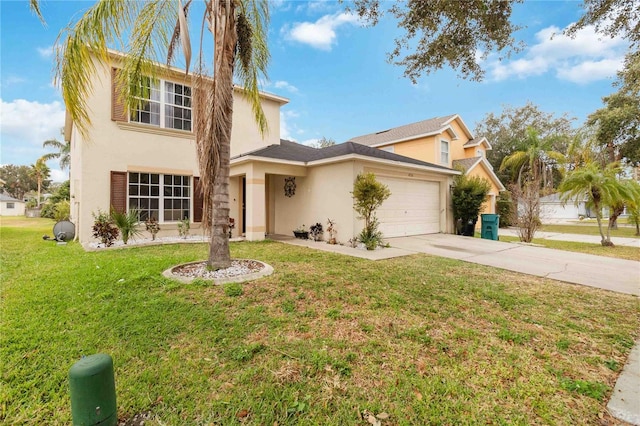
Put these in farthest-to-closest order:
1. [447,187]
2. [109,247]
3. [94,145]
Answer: [447,187] < [94,145] < [109,247]

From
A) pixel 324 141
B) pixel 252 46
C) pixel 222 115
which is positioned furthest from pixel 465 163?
pixel 324 141

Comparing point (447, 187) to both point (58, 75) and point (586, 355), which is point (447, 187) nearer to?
point (586, 355)

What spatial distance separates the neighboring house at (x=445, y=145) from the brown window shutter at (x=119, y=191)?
56.6 ft

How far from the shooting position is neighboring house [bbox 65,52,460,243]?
1019cm

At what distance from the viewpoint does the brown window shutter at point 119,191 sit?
1045 centimetres

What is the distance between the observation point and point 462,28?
548cm

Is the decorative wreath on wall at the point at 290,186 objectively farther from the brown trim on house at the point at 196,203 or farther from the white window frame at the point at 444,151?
the white window frame at the point at 444,151

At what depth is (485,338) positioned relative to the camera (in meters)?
3.42

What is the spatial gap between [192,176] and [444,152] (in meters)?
16.3

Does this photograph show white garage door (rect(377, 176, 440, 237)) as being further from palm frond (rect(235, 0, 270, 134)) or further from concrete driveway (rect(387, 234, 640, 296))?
palm frond (rect(235, 0, 270, 134))

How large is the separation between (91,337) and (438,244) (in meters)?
10.1

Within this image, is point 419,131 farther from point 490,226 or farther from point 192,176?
point 192,176

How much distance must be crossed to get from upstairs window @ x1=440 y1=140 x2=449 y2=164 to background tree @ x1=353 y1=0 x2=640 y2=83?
14.1m

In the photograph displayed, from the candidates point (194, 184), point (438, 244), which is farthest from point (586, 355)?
point (194, 184)
